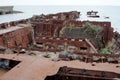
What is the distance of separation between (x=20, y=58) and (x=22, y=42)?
16028 mm

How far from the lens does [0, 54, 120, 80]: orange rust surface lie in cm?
818

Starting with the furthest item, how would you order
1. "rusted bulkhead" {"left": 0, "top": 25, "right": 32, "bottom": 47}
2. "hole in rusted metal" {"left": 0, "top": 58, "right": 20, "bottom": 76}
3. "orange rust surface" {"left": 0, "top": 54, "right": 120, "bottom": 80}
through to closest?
"rusted bulkhead" {"left": 0, "top": 25, "right": 32, "bottom": 47}, "hole in rusted metal" {"left": 0, "top": 58, "right": 20, "bottom": 76}, "orange rust surface" {"left": 0, "top": 54, "right": 120, "bottom": 80}

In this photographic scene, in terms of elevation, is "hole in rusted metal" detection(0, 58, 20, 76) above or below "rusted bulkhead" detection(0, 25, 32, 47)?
above

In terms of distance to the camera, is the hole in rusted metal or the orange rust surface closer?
the orange rust surface

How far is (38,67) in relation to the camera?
920 centimetres

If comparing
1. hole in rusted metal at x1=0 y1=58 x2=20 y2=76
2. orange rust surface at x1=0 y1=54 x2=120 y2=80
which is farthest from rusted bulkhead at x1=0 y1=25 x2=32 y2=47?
orange rust surface at x1=0 y1=54 x2=120 y2=80

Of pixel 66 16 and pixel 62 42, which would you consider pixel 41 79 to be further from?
pixel 66 16

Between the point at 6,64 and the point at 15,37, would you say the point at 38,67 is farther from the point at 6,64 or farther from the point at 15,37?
the point at 15,37

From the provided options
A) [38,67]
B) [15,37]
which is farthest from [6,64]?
[15,37]

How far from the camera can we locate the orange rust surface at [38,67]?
322 inches

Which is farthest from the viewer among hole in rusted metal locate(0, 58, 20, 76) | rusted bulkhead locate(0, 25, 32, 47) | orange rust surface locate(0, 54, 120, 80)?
rusted bulkhead locate(0, 25, 32, 47)

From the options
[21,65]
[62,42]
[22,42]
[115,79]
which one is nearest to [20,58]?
[21,65]

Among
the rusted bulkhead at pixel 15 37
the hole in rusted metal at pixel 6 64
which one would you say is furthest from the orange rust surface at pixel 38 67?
the rusted bulkhead at pixel 15 37

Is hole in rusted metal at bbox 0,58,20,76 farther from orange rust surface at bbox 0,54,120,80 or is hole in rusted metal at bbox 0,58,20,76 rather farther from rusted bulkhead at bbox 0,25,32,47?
rusted bulkhead at bbox 0,25,32,47
